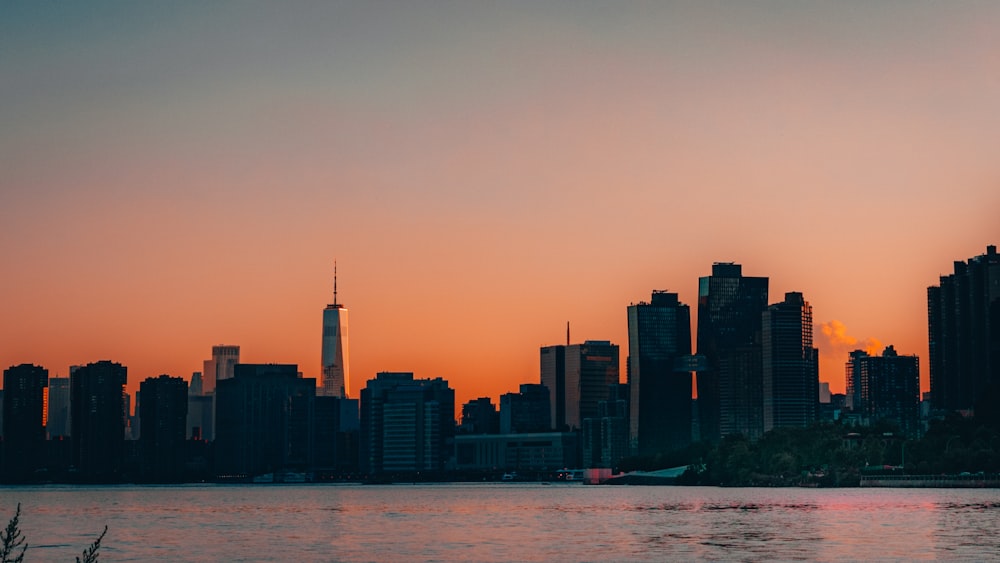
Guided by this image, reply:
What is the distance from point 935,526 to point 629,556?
43.0 metres

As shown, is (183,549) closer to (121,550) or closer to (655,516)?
(121,550)

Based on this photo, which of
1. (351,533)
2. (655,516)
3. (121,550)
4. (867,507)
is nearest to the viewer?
(121,550)

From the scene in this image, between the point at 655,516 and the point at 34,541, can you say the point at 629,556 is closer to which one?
the point at 34,541

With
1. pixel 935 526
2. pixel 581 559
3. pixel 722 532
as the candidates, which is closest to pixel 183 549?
pixel 581 559

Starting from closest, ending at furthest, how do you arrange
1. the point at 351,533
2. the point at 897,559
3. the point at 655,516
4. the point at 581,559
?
the point at 897,559, the point at 581,559, the point at 351,533, the point at 655,516

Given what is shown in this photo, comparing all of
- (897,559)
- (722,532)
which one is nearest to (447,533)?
(722,532)

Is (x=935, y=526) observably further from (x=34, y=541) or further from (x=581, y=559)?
(x=34, y=541)

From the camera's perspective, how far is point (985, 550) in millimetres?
92375

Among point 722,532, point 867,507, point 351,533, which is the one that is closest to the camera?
point 722,532

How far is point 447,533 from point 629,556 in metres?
38.7

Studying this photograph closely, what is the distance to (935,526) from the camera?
415 ft

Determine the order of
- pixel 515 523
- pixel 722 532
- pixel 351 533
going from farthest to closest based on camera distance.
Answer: pixel 515 523 < pixel 351 533 < pixel 722 532

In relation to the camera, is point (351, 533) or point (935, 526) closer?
point (935, 526)

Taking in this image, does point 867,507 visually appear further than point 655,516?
Yes
